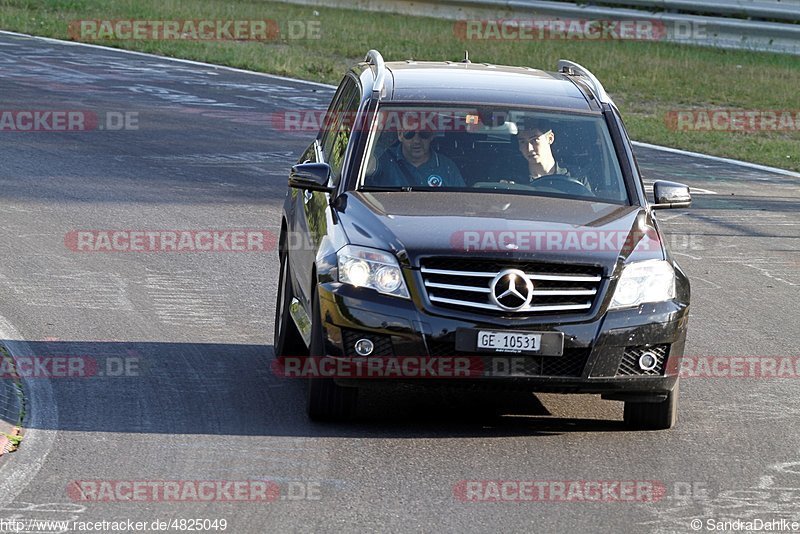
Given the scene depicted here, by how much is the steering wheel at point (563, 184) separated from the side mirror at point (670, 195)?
1.36ft

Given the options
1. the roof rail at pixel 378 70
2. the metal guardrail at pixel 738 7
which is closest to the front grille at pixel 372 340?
the roof rail at pixel 378 70

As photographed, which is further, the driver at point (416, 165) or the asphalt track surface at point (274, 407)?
the driver at point (416, 165)

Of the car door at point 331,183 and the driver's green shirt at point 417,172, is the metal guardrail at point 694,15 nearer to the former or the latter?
the car door at point 331,183

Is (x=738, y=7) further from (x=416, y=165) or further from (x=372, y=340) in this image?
(x=372, y=340)

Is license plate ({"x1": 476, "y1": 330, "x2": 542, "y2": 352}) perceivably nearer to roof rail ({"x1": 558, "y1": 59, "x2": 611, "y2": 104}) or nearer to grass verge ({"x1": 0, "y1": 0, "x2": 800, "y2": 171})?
roof rail ({"x1": 558, "y1": 59, "x2": 611, "y2": 104})

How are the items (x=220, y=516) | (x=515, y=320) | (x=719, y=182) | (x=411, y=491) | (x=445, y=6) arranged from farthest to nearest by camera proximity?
(x=445, y=6)
(x=719, y=182)
(x=515, y=320)
(x=411, y=491)
(x=220, y=516)

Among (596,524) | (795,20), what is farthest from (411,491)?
(795,20)

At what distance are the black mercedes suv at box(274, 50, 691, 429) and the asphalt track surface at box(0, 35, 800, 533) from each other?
1.25ft

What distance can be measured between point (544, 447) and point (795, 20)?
21084mm

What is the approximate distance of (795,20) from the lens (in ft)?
90.2

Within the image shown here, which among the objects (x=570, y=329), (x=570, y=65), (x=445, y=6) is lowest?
(x=445, y=6)

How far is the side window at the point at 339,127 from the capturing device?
924 centimetres

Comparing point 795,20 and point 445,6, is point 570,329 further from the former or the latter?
point 445,6

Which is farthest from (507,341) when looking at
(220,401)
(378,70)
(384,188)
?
(378,70)
